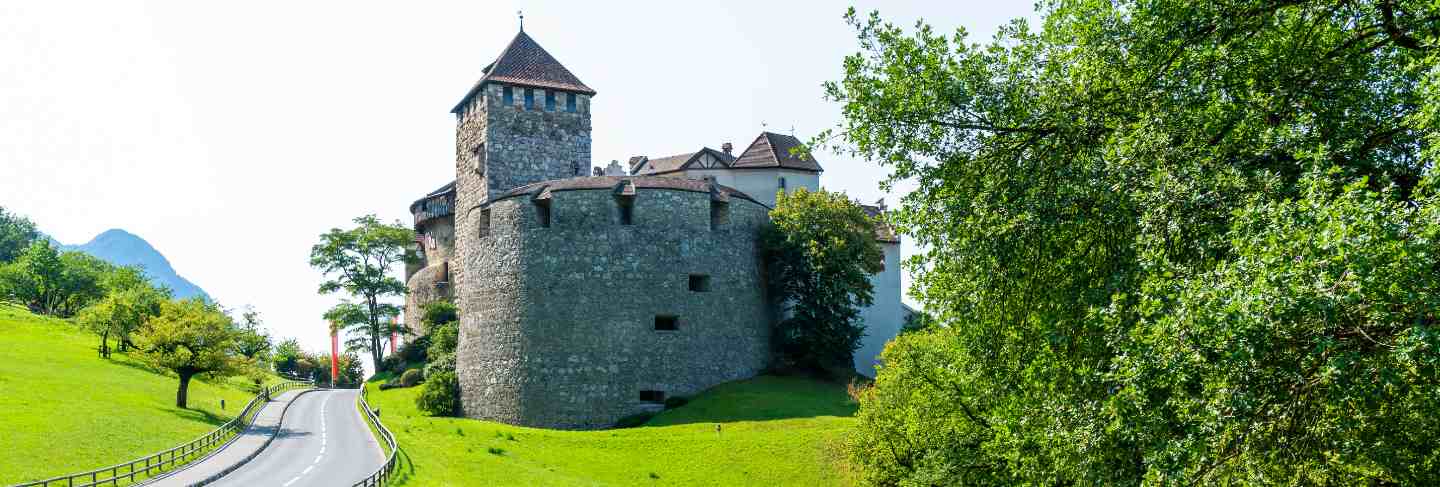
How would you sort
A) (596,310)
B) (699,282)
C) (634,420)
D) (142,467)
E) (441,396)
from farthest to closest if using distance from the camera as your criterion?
(441,396), (699,282), (596,310), (634,420), (142,467)

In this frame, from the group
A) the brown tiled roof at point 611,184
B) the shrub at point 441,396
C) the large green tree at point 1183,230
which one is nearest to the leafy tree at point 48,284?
the shrub at point 441,396

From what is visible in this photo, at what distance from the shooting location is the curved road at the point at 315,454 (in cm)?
2892

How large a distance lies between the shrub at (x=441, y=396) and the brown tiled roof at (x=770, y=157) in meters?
19.8

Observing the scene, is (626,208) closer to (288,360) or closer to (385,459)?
(385,459)

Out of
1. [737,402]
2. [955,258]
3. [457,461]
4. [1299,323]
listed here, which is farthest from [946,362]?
[737,402]

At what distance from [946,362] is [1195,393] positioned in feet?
29.5

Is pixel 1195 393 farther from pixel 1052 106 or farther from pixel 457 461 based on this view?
pixel 457 461

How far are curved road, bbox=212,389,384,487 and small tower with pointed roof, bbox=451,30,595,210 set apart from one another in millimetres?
12818

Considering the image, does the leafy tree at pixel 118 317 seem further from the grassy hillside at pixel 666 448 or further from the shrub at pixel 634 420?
the shrub at pixel 634 420

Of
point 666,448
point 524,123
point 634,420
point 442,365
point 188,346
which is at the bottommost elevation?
point 666,448

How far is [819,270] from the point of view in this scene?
47.7 metres

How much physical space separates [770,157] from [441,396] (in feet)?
72.1

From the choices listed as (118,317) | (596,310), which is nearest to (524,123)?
(596,310)

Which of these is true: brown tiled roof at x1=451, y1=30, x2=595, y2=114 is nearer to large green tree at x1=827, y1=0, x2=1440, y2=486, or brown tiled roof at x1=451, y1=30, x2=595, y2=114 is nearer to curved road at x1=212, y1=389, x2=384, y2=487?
curved road at x1=212, y1=389, x2=384, y2=487
